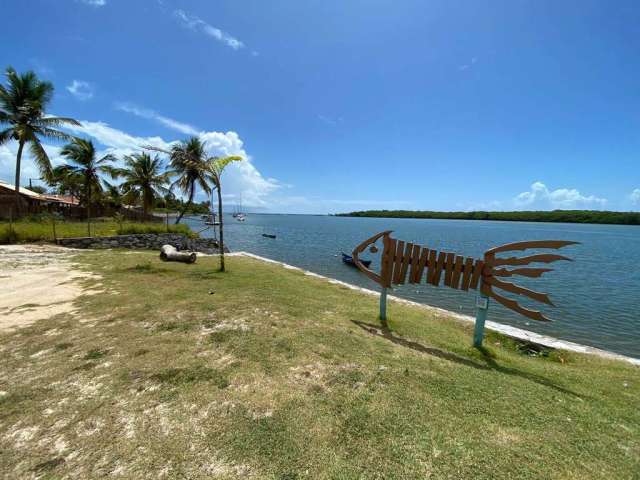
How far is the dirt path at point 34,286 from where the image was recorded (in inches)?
206

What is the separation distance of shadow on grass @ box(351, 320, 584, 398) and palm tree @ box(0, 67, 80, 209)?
23.9 meters

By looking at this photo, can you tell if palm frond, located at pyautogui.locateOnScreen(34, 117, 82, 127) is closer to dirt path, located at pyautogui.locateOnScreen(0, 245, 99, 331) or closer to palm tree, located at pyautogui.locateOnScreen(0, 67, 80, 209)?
palm tree, located at pyautogui.locateOnScreen(0, 67, 80, 209)

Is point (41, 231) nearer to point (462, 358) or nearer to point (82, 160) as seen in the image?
point (82, 160)

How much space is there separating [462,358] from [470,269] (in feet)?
4.95

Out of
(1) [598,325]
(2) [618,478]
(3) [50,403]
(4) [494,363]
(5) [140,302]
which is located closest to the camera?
(2) [618,478]

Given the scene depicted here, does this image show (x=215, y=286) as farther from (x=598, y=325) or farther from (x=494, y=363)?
(x=598, y=325)

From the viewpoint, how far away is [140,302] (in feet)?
19.7

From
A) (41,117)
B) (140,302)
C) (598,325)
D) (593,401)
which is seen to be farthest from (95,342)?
(41,117)

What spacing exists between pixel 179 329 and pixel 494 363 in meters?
5.21

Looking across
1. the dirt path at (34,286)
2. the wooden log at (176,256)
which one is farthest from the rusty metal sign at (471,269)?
the wooden log at (176,256)

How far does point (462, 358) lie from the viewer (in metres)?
4.42

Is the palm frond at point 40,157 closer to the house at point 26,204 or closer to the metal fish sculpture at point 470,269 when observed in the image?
the house at point 26,204

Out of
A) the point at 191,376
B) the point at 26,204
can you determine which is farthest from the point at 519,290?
the point at 26,204

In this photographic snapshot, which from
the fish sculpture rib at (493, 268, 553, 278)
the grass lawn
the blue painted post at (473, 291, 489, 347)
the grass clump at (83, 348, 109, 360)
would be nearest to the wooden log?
the grass lawn
